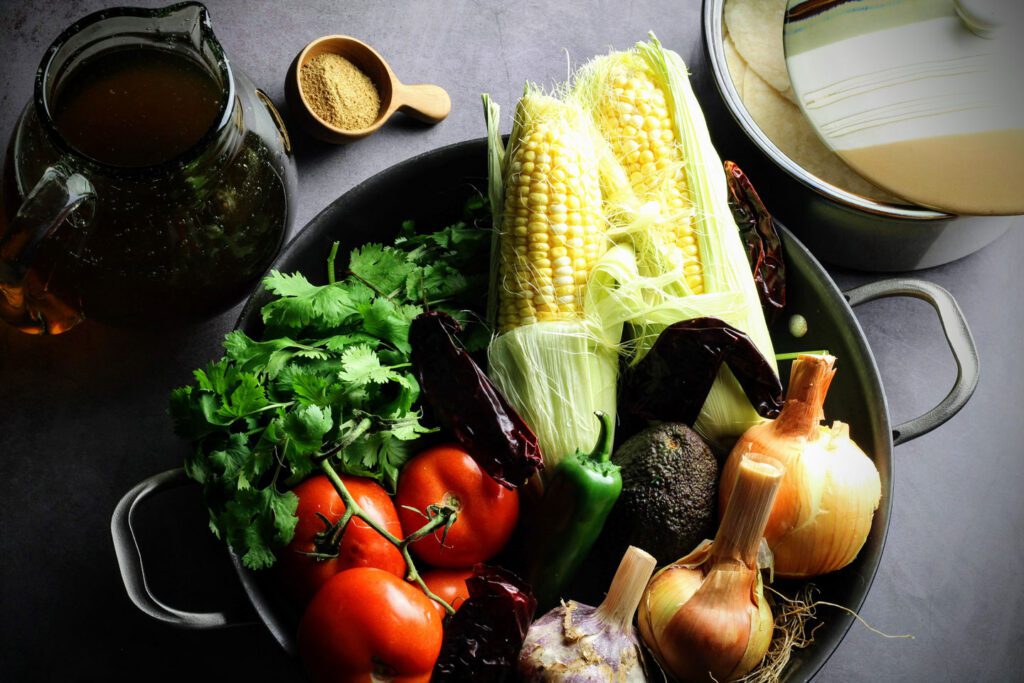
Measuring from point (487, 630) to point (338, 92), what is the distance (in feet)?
2.80

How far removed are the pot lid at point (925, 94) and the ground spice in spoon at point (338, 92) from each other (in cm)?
67

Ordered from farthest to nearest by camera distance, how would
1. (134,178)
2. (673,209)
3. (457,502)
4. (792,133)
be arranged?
(792,133), (673,209), (457,502), (134,178)

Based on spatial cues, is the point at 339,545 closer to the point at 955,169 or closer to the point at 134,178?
the point at 134,178

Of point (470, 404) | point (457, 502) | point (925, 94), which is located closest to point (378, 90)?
point (470, 404)

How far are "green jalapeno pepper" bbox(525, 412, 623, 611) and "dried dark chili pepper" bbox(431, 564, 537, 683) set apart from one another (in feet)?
0.32

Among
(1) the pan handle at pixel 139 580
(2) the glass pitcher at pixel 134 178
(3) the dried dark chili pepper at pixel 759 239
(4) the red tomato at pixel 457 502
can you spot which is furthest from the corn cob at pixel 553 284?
(1) the pan handle at pixel 139 580

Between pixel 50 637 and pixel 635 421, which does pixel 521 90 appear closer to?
pixel 635 421

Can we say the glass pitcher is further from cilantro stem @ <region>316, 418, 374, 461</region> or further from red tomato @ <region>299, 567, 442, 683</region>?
red tomato @ <region>299, 567, 442, 683</region>

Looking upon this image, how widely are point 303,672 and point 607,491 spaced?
0.43 metres

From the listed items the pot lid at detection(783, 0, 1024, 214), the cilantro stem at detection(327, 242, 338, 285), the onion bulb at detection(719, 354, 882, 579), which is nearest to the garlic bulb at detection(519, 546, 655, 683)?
the onion bulb at detection(719, 354, 882, 579)

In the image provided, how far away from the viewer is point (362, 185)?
122 centimetres

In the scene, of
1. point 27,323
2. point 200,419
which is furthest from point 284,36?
point 200,419

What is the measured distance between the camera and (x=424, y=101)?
1.41 m

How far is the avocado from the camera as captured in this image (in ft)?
3.60
